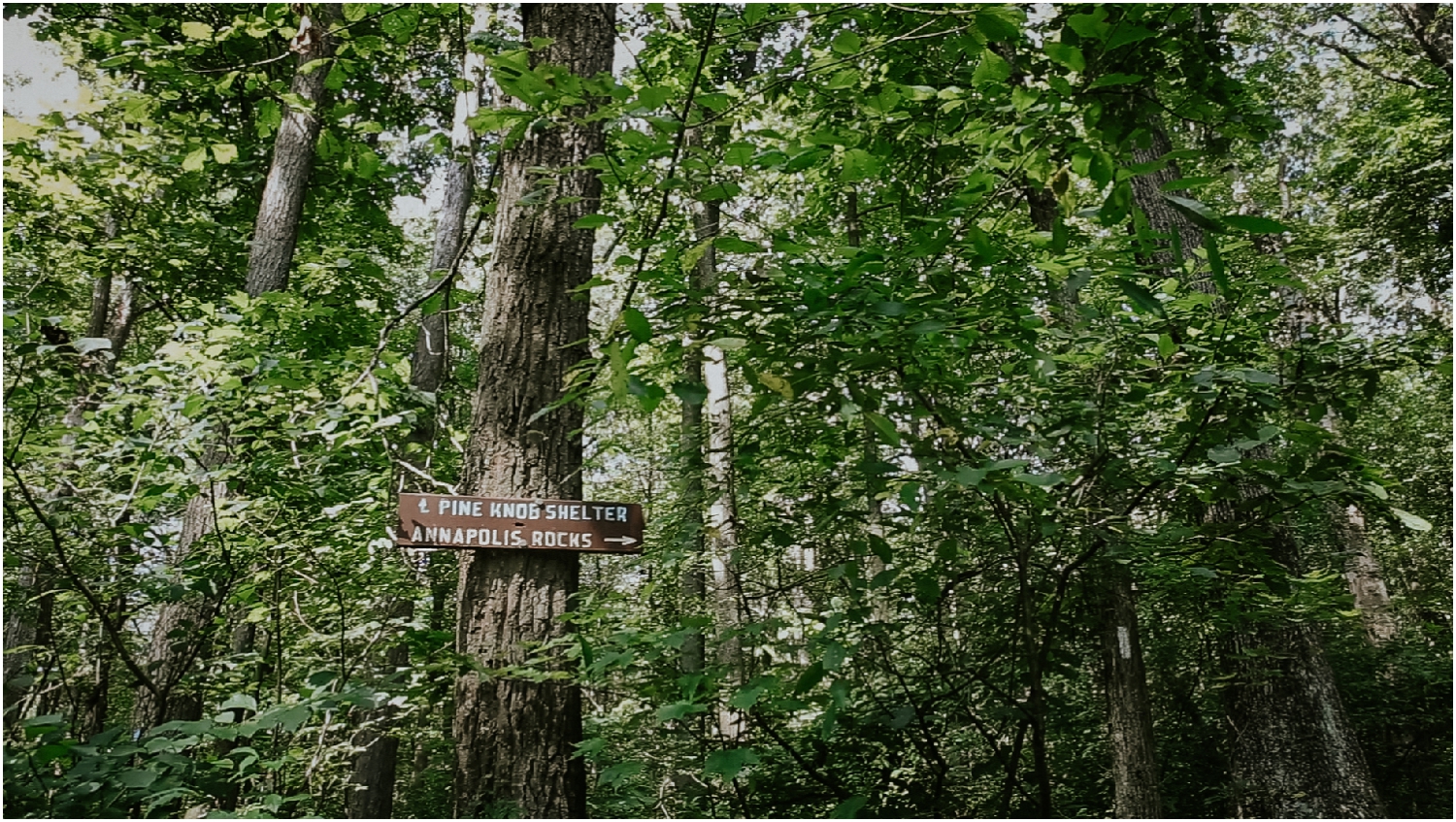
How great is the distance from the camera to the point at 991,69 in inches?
61.6

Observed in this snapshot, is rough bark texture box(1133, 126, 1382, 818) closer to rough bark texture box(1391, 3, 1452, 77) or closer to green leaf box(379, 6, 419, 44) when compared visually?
rough bark texture box(1391, 3, 1452, 77)

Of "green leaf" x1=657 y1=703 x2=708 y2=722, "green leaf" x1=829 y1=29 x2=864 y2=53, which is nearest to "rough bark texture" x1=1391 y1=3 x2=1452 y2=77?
"green leaf" x1=829 y1=29 x2=864 y2=53

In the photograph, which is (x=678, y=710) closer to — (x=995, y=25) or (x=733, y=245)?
(x=733, y=245)

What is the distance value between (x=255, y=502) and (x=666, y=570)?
152cm

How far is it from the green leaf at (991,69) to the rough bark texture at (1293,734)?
4187 mm

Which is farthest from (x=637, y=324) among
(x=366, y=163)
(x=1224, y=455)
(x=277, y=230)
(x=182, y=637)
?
(x=277, y=230)

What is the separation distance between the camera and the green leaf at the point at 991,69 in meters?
1.54

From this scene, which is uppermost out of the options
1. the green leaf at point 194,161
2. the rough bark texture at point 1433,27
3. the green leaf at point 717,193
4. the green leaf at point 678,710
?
the rough bark texture at point 1433,27

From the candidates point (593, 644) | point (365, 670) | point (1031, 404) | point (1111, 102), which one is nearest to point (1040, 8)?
point (1031, 404)

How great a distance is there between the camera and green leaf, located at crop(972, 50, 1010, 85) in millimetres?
1544

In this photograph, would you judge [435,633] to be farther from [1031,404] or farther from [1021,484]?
[1031,404]

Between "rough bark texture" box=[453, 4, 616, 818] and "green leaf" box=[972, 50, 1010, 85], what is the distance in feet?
3.11

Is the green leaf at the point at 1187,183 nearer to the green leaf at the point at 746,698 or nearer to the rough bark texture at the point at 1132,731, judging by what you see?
the green leaf at the point at 746,698

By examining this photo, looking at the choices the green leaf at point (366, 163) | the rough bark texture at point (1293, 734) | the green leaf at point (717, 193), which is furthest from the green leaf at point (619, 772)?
the rough bark texture at point (1293, 734)
